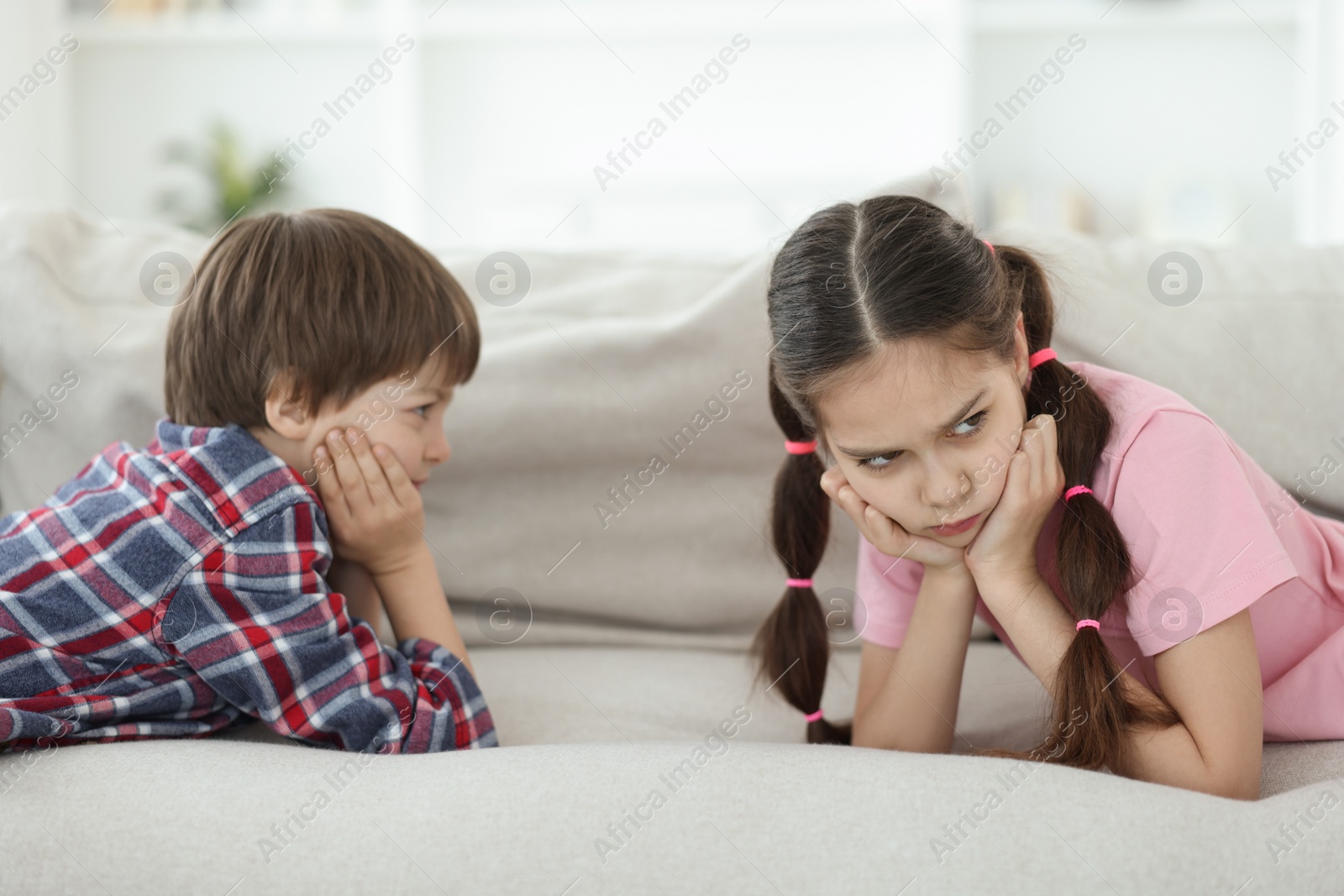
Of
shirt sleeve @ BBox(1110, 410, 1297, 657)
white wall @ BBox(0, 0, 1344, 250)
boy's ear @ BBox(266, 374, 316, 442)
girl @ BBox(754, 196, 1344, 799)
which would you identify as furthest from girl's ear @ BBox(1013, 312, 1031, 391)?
white wall @ BBox(0, 0, 1344, 250)

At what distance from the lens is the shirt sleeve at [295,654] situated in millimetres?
891

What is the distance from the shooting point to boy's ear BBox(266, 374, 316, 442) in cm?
101

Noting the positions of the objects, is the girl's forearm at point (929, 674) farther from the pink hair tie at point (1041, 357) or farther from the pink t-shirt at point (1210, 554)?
the pink hair tie at point (1041, 357)

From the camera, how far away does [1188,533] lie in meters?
0.80

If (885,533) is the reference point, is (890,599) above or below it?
below

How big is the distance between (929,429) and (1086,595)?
18 centimetres

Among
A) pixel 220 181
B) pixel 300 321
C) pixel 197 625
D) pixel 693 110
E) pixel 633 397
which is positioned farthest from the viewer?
pixel 693 110

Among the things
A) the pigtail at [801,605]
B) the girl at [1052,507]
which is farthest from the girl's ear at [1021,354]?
the pigtail at [801,605]

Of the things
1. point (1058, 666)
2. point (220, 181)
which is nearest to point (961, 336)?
point (1058, 666)

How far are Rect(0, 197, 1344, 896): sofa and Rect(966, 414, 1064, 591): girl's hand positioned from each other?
19cm

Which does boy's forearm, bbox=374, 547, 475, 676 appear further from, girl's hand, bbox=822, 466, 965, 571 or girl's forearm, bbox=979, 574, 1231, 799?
girl's forearm, bbox=979, 574, 1231, 799

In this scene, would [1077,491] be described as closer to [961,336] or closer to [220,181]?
[961,336]

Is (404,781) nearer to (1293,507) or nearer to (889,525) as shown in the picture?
(889,525)

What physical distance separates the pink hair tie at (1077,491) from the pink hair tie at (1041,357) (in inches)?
4.8
